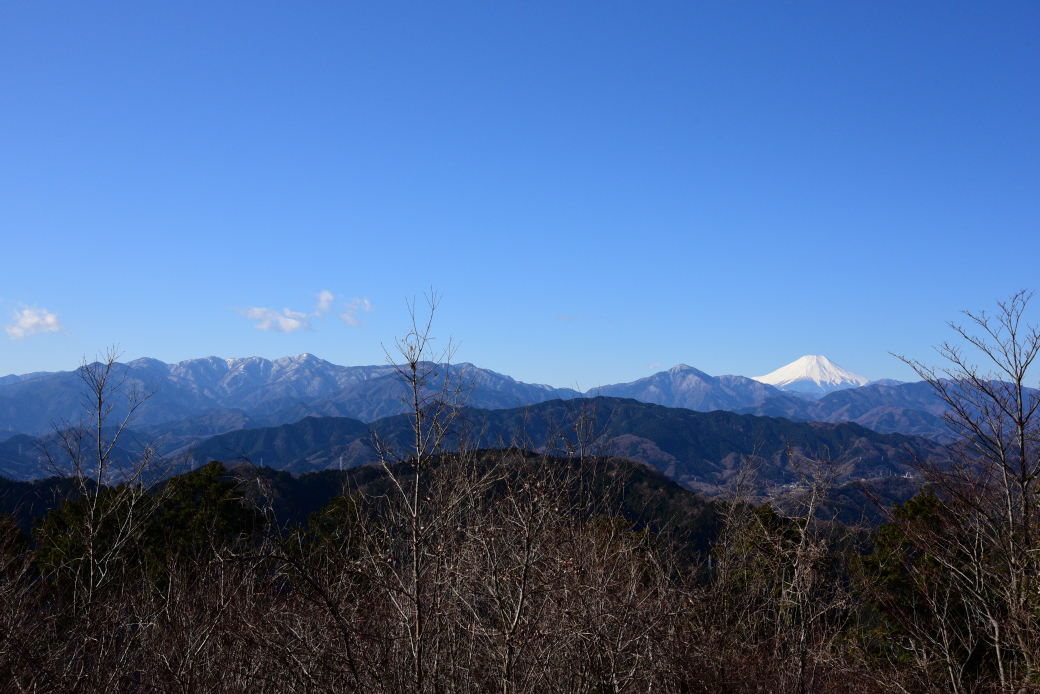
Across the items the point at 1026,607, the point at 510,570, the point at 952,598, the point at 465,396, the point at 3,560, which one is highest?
the point at 465,396

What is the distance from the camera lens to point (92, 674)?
24.9ft

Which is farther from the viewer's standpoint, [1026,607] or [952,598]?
[952,598]

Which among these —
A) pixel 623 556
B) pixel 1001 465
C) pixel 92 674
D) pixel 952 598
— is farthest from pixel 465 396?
pixel 952 598

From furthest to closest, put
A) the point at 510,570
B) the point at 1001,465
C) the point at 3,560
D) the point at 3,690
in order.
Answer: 1. the point at 1001,465
2. the point at 3,560
3. the point at 3,690
4. the point at 510,570

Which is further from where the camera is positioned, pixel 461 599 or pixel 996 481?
pixel 996 481

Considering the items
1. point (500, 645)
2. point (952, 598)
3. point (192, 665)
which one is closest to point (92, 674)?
point (192, 665)

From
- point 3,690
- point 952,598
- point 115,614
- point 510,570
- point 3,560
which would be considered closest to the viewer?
point 510,570

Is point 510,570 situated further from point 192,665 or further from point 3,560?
point 3,560

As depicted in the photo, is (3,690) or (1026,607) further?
(1026,607)

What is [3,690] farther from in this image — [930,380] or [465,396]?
[930,380]

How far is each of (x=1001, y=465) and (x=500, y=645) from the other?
38.0 ft

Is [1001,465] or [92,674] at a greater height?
[1001,465]

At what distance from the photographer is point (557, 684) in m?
8.02

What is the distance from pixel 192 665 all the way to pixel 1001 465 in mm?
14563
